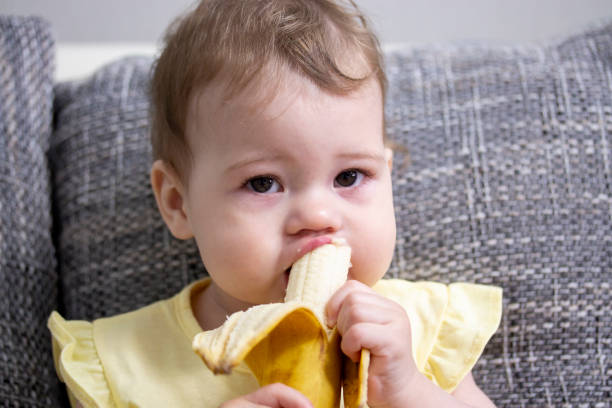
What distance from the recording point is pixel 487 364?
3.27 ft

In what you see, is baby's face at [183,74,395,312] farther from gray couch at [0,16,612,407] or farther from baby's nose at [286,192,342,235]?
gray couch at [0,16,612,407]

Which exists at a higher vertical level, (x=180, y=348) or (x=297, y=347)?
(x=297, y=347)

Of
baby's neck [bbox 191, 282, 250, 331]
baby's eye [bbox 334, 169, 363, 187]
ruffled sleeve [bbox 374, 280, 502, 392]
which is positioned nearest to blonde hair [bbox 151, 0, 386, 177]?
baby's eye [bbox 334, 169, 363, 187]

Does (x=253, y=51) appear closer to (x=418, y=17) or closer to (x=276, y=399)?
(x=276, y=399)

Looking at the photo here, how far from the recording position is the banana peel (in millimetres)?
572

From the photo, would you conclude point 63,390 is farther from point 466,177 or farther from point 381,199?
point 466,177

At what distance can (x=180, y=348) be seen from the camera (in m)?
0.93

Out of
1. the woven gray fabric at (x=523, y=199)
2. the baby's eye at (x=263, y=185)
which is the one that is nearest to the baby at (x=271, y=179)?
the baby's eye at (x=263, y=185)

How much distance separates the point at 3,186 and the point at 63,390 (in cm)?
37

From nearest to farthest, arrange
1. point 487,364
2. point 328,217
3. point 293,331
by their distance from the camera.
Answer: point 293,331 < point 328,217 < point 487,364

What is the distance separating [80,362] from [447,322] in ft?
1.84

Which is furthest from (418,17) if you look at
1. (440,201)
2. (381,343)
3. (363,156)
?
(381,343)

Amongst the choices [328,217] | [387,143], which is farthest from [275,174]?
[387,143]

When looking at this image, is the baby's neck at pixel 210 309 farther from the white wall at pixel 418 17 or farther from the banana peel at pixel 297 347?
the white wall at pixel 418 17
